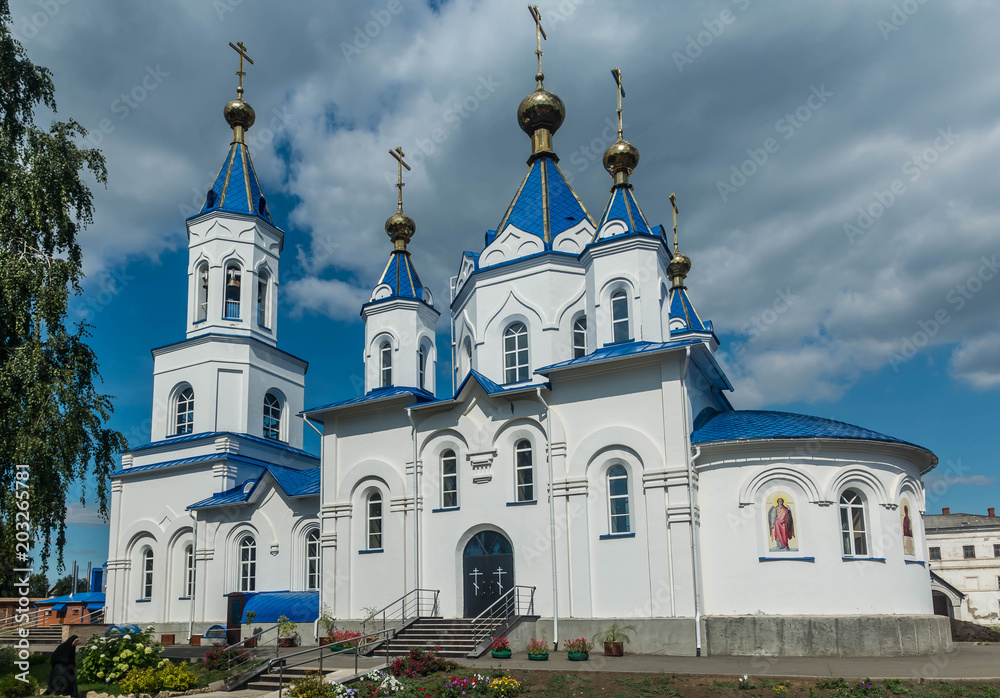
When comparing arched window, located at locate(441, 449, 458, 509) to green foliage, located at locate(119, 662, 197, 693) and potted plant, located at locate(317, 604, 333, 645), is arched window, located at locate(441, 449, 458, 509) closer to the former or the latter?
potted plant, located at locate(317, 604, 333, 645)

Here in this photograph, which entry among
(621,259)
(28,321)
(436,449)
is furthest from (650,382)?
(28,321)

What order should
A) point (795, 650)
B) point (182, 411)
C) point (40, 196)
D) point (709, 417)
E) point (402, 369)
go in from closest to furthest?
point (40, 196)
point (795, 650)
point (709, 417)
point (402, 369)
point (182, 411)

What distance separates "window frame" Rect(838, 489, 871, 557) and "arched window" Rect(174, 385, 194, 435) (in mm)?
18009

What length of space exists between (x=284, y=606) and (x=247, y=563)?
3.63 meters

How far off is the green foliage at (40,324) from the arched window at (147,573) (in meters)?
12.9

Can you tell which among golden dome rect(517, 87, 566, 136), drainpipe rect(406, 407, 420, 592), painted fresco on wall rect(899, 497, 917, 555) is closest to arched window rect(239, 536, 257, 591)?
drainpipe rect(406, 407, 420, 592)

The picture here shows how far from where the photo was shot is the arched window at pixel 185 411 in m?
25.1

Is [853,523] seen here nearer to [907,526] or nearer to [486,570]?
[907,526]

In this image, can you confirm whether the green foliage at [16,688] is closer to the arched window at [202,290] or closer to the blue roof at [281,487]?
the blue roof at [281,487]

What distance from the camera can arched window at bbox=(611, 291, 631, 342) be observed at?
60.4 ft

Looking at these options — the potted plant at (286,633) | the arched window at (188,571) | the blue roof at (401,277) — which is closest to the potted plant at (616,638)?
the potted plant at (286,633)

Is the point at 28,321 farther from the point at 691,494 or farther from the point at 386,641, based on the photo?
the point at 691,494

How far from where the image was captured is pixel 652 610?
15281 mm

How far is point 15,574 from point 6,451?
5.61 ft
